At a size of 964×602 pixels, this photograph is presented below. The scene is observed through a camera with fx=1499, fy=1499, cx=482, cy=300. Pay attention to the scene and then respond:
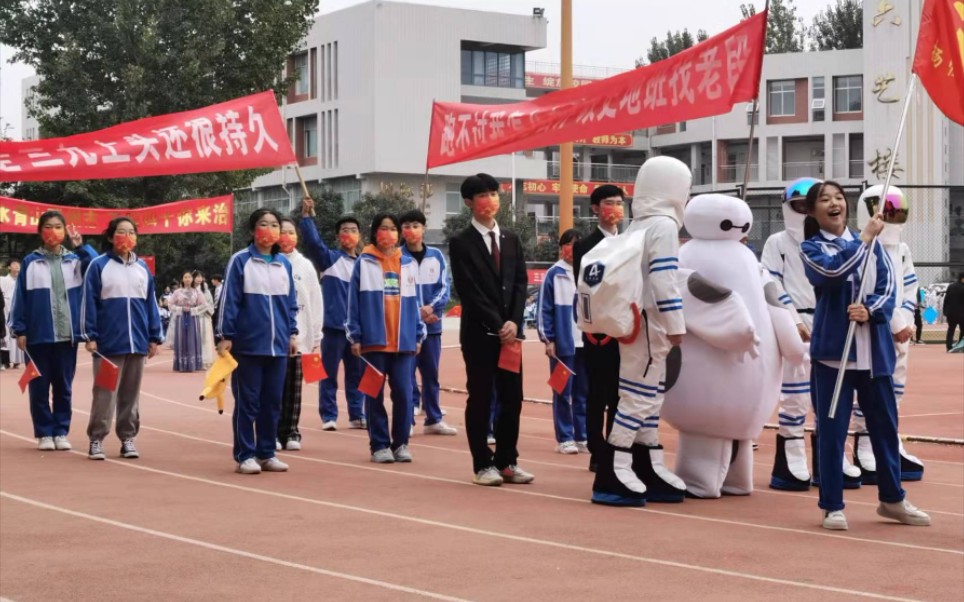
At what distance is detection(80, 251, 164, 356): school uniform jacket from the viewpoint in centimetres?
1215

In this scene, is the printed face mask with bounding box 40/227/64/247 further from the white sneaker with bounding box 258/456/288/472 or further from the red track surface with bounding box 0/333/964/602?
the white sneaker with bounding box 258/456/288/472

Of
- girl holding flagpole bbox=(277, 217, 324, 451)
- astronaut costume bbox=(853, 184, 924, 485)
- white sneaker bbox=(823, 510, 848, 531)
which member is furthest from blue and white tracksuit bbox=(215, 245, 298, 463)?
white sneaker bbox=(823, 510, 848, 531)

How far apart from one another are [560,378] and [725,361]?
2.77 metres

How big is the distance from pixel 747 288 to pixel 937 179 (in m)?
57.1

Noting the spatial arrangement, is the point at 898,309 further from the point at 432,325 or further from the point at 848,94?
the point at 848,94

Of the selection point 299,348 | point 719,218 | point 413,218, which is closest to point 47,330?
point 299,348

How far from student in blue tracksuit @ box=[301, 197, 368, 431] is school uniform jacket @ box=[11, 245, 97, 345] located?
2.09 m

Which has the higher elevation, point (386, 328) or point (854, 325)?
point (854, 325)

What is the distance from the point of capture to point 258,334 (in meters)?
11.1

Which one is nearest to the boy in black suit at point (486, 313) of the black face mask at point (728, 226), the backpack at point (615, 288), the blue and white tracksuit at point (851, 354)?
the backpack at point (615, 288)

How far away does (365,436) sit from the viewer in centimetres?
1428

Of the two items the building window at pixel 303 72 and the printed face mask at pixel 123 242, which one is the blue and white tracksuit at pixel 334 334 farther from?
the building window at pixel 303 72

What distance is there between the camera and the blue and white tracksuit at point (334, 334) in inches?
562

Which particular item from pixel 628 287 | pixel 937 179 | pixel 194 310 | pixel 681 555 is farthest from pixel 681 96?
pixel 937 179
